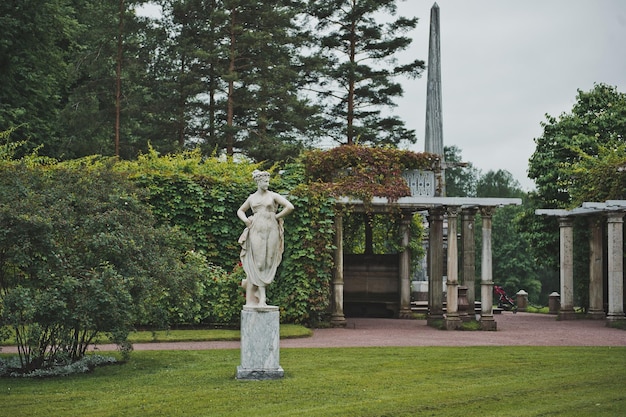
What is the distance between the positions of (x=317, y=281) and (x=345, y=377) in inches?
407

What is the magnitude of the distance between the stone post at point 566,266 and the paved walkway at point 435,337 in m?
2.07

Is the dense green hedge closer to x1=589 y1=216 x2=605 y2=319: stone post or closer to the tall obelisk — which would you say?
x1=589 y1=216 x2=605 y2=319: stone post

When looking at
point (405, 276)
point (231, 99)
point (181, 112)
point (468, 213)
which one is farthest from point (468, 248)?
point (181, 112)

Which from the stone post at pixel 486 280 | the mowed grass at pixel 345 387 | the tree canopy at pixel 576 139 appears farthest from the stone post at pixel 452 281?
the tree canopy at pixel 576 139

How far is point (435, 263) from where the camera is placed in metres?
26.4

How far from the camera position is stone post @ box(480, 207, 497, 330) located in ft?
80.5

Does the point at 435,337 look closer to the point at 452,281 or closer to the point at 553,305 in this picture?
the point at 452,281

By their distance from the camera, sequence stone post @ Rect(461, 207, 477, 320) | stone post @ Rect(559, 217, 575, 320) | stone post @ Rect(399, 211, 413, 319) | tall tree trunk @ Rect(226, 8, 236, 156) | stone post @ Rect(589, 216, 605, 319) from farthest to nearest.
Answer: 1. tall tree trunk @ Rect(226, 8, 236, 156)
2. stone post @ Rect(399, 211, 413, 319)
3. stone post @ Rect(559, 217, 575, 320)
4. stone post @ Rect(589, 216, 605, 319)
5. stone post @ Rect(461, 207, 477, 320)

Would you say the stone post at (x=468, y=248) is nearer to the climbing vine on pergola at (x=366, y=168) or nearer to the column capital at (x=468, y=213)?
the column capital at (x=468, y=213)

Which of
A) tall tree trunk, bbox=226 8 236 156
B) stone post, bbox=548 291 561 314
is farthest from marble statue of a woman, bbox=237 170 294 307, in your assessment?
stone post, bbox=548 291 561 314

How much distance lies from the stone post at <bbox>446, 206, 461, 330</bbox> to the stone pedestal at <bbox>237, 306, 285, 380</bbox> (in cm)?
1154

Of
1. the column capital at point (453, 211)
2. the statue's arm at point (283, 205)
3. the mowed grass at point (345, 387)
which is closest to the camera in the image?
the mowed grass at point (345, 387)

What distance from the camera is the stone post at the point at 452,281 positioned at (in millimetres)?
24469

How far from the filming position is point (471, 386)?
13039 mm
